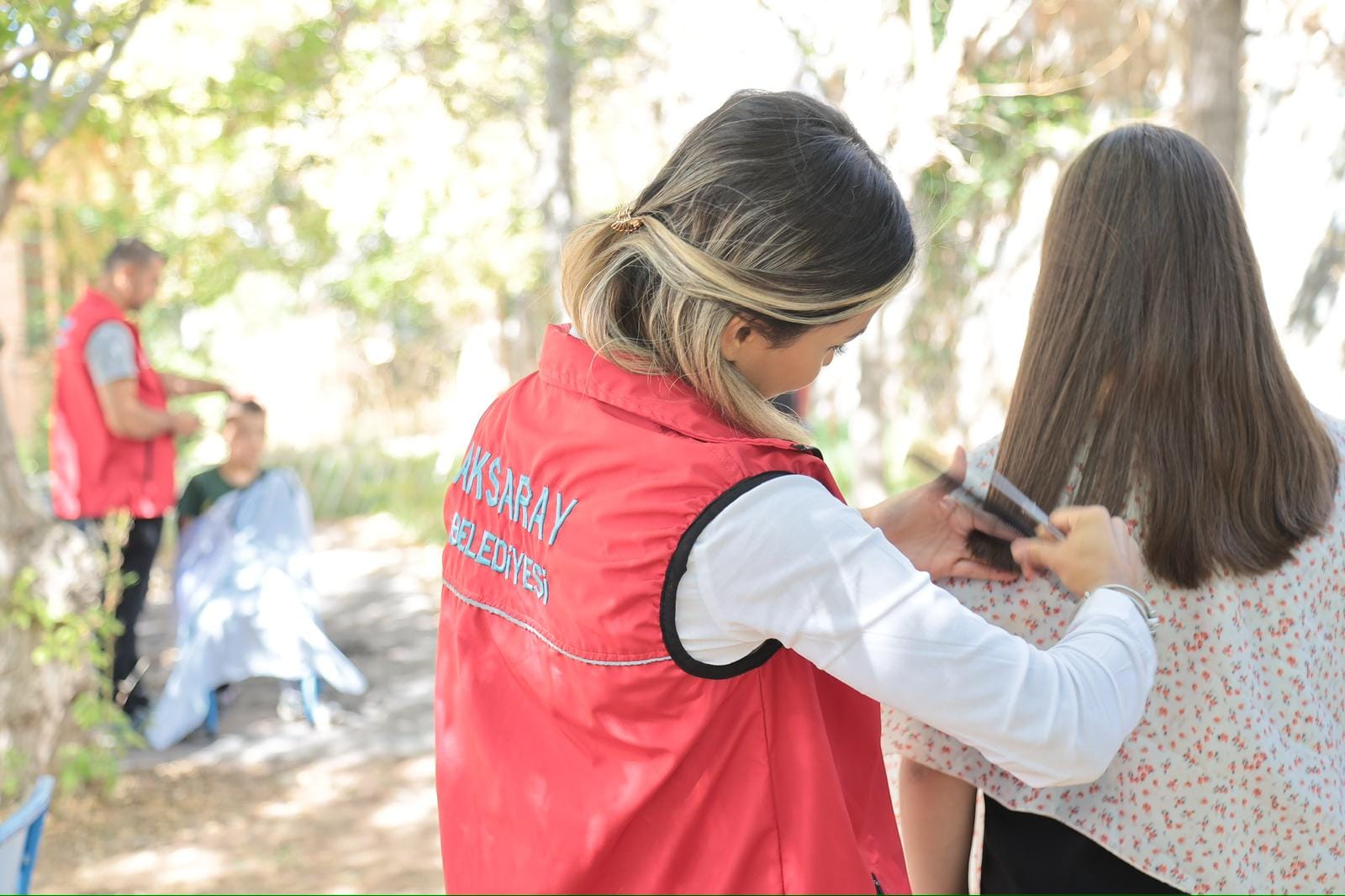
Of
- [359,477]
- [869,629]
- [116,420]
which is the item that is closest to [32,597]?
[116,420]

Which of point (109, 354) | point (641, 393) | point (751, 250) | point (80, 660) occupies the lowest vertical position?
point (80, 660)

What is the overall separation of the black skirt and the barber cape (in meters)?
4.11

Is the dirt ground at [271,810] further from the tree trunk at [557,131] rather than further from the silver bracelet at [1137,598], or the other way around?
the silver bracelet at [1137,598]

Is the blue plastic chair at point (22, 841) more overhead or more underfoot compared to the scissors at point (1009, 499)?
more underfoot

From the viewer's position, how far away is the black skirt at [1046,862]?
148 cm

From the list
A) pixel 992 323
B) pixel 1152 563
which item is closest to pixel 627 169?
pixel 992 323

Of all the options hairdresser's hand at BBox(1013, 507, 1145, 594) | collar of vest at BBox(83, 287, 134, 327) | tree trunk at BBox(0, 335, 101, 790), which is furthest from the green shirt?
hairdresser's hand at BBox(1013, 507, 1145, 594)

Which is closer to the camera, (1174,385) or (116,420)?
(1174,385)

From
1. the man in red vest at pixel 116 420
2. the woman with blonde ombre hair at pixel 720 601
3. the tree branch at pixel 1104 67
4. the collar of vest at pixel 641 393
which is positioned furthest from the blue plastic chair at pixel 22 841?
the tree branch at pixel 1104 67

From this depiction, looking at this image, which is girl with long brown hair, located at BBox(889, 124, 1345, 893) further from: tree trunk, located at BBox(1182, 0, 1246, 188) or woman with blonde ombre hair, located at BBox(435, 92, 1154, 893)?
tree trunk, located at BBox(1182, 0, 1246, 188)

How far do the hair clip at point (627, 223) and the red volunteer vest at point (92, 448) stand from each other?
4.13m

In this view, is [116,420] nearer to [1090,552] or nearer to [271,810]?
[271,810]

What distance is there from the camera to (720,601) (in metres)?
1.06

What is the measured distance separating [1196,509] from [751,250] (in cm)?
62
